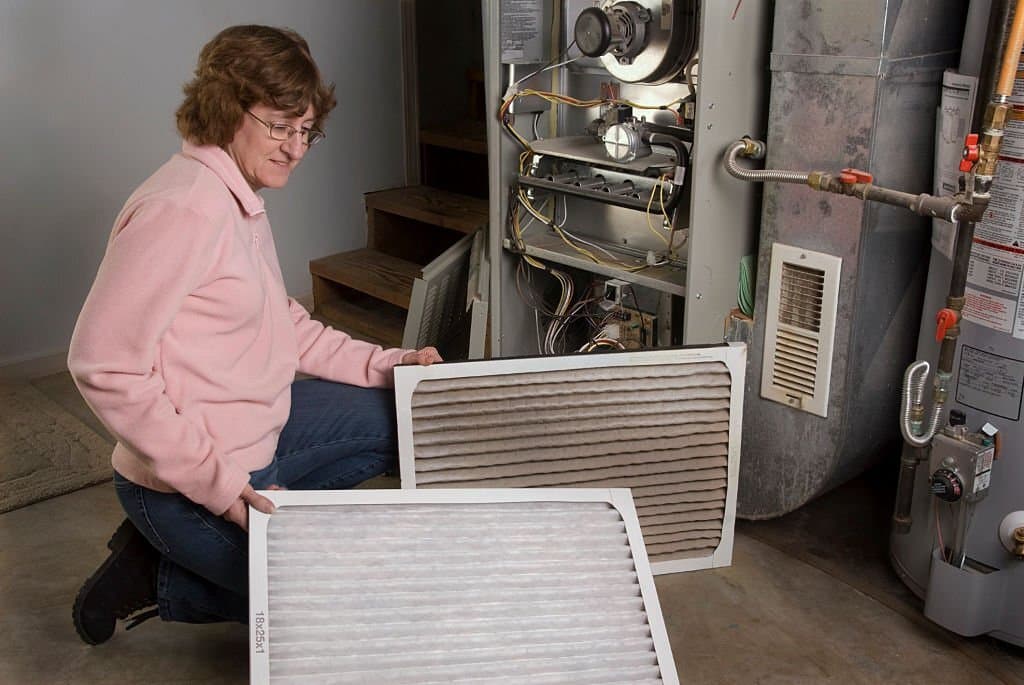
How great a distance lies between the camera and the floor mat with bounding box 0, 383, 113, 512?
8.00 ft

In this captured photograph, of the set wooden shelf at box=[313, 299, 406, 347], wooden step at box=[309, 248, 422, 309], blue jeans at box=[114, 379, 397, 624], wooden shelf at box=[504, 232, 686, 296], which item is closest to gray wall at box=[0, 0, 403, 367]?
wooden step at box=[309, 248, 422, 309]

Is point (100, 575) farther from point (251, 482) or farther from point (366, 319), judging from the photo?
point (366, 319)

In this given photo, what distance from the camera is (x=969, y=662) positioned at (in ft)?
6.01

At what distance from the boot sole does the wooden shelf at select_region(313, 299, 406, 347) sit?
1.57 meters

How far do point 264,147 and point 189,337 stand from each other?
0.31 metres

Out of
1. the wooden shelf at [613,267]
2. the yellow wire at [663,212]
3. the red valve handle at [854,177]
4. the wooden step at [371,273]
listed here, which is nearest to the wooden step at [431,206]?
the wooden step at [371,273]

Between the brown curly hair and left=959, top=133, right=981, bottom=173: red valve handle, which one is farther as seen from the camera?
left=959, top=133, right=981, bottom=173: red valve handle

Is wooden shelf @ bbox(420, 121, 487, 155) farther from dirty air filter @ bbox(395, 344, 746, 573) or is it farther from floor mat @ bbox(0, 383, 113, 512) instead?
dirty air filter @ bbox(395, 344, 746, 573)

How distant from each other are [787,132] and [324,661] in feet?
4.16

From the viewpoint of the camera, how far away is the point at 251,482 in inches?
63.1

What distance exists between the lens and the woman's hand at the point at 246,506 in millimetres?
1496

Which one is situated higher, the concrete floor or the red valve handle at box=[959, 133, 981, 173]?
the red valve handle at box=[959, 133, 981, 173]

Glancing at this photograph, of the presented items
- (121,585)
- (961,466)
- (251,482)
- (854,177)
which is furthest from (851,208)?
(121,585)

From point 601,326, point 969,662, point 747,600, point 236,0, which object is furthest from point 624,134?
point 236,0
